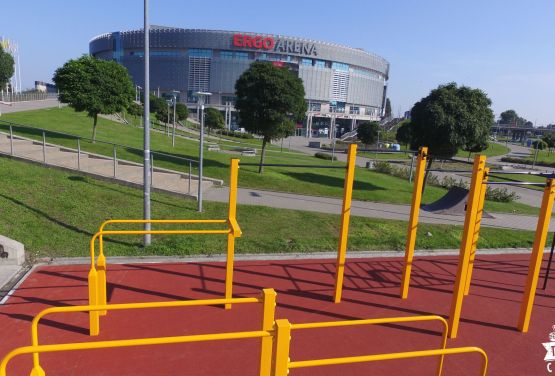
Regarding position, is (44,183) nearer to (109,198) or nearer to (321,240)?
(109,198)

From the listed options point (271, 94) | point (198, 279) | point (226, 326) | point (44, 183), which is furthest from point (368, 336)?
point (271, 94)

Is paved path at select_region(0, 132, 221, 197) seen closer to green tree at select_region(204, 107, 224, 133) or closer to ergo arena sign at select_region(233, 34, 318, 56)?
green tree at select_region(204, 107, 224, 133)

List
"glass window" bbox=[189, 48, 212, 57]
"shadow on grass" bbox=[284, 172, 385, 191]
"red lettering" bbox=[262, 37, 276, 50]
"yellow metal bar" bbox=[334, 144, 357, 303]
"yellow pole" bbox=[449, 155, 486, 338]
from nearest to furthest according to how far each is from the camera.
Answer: "yellow pole" bbox=[449, 155, 486, 338]
"yellow metal bar" bbox=[334, 144, 357, 303]
"shadow on grass" bbox=[284, 172, 385, 191]
"red lettering" bbox=[262, 37, 276, 50]
"glass window" bbox=[189, 48, 212, 57]

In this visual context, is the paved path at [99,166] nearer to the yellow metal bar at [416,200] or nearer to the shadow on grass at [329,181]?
the shadow on grass at [329,181]

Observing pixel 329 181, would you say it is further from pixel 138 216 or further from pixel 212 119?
pixel 212 119

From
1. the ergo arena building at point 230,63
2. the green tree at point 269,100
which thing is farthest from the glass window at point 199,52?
the green tree at point 269,100

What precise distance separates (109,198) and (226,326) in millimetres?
7221

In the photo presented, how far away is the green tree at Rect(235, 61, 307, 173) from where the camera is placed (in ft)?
58.3

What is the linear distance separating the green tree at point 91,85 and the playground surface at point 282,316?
571 inches

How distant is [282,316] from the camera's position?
623cm

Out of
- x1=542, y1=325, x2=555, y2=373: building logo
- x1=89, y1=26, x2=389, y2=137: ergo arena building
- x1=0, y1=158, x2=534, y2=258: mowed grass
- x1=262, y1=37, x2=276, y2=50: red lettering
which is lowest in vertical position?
x1=542, y1=325, x2=555, y2=373: building logo

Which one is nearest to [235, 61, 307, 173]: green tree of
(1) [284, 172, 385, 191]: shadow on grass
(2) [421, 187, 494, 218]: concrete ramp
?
(1) [284, 172, 385, 191]: shadow on grass

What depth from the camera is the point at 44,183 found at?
1147 cm

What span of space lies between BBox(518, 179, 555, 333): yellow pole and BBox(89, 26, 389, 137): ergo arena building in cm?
7619
